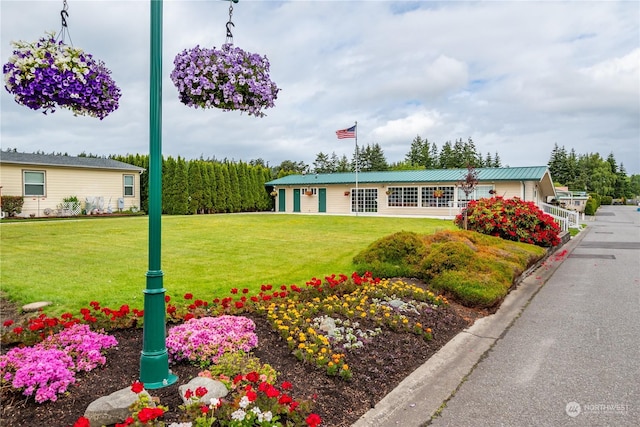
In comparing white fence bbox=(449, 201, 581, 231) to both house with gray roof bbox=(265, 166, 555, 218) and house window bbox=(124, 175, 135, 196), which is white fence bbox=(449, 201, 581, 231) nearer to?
house with gray roof bbox=(265, 166, 555, 218)

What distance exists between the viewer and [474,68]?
12.9 m

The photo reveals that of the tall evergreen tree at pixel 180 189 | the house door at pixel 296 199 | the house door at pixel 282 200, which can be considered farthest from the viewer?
the house door at pixel 282 200

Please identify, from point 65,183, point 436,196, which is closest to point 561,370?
point 436,196

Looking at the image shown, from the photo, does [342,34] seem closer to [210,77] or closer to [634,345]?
[210,77]

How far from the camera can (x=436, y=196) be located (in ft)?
85.4

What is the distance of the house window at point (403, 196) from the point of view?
27312 mm

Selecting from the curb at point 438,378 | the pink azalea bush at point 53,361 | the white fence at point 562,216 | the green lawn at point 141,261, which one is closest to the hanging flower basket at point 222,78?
the pink azalea bush at point 53,361

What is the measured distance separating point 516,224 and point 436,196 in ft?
48.7

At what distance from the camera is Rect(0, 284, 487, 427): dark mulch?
263 centimetres

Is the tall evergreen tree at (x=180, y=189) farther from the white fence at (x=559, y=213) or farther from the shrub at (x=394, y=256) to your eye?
the shrub at (x=394, y=256)

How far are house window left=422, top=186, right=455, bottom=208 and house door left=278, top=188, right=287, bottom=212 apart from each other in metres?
11.4
